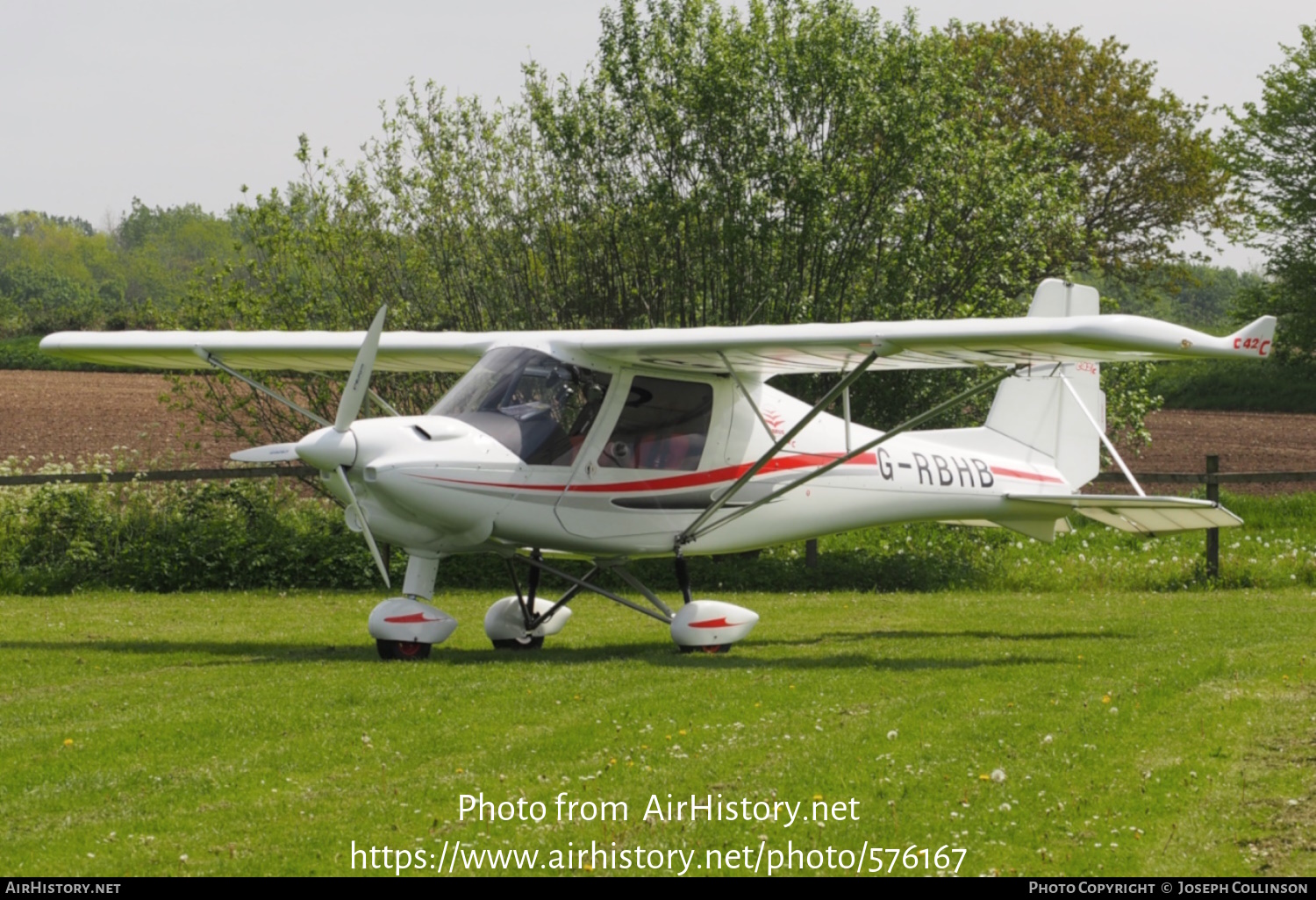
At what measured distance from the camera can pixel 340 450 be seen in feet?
34.2

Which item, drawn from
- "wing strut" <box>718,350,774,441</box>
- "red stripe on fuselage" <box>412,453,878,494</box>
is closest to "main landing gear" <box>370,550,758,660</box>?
"red stripe on fuselage" <box>412,453,878,494</box>

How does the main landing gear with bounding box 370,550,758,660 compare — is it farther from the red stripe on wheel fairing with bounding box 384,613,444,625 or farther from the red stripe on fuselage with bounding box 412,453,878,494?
the red stripe on fuselage with bounding box 412,453,878,494

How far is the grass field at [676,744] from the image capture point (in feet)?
19.1

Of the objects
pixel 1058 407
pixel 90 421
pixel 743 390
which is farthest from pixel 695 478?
pixel 90 421

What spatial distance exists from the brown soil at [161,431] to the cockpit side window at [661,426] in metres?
12.4

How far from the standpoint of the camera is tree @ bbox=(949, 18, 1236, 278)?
46656 mm

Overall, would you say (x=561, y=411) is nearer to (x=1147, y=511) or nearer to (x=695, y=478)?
(x=695, y=478)

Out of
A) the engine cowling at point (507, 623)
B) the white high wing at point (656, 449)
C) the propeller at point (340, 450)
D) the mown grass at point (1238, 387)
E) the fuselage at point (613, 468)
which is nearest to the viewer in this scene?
→ the propeller at point (340, 450)

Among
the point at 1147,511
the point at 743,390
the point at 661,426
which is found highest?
the point at 743,390

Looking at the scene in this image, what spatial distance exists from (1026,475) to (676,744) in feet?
25.0

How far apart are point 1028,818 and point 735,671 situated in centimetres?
466

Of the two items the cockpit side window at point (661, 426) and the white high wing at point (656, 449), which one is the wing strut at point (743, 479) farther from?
the cockpit side window at point (661, 426)

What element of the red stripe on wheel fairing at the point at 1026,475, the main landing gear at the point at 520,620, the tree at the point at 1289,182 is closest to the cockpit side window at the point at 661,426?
the main landing gear at the point at 520,620

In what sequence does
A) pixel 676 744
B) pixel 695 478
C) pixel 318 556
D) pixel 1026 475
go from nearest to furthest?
pixel 676 744 → pixel 695 478 → pixel 1026 475 → pixel 318 556
